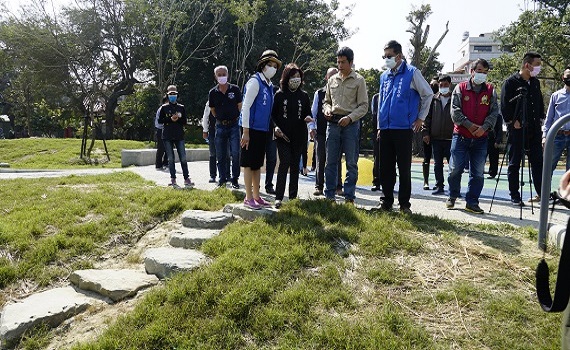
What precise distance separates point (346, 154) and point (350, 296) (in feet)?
9.01

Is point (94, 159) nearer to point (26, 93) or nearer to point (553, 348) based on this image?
point (553, 348)

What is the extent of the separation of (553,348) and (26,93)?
136 ft

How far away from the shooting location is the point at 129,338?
10.4 ft

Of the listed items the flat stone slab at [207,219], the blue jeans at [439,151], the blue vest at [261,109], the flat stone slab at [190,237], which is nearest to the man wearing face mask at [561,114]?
the blue jeans at [439,151]

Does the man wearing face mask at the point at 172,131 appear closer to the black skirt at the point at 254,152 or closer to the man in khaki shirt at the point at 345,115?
the black skirt at the point at 254,152

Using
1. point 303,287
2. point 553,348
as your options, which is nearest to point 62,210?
point 303,287

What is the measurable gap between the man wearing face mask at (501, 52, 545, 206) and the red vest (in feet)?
1.92

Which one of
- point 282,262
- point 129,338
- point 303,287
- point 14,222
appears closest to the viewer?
point 129,338

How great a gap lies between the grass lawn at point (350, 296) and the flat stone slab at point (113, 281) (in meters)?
0.40

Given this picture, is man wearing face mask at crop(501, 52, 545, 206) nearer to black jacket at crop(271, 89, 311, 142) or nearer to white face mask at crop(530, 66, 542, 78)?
white face mask at crop(530, 66, 542, 78)

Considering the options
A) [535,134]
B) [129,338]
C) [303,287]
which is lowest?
[129,338]

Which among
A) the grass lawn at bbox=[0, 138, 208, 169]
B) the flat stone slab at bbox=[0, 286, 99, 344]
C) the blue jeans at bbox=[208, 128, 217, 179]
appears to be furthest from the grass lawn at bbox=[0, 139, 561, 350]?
the grass lawn at bbox=[0, 138, 208, 169]

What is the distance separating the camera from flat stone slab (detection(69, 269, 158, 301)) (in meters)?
3.91

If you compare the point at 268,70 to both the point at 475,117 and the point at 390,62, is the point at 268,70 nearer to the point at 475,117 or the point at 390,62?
the point at 390,62
